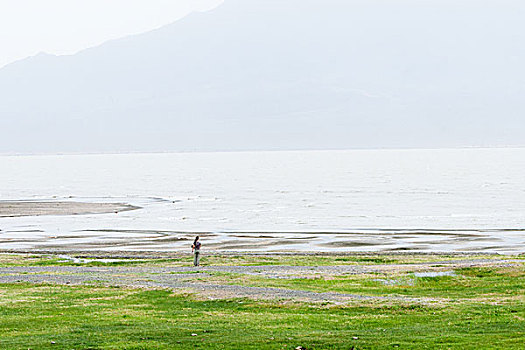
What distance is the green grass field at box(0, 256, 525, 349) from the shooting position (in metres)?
29.2

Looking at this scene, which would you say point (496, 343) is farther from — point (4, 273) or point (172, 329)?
point (4, 273)

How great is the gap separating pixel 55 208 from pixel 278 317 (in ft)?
380

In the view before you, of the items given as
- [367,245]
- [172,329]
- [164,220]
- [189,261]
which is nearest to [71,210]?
[164,220]

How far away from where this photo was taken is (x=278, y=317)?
35062mm

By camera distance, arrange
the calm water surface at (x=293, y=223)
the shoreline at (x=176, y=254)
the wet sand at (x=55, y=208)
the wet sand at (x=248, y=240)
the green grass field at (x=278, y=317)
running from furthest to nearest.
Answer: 1. the wet sand at (x=55, y=208)
2. the calm water surface at (x=293, y=223)
3. the wet sand at (x=248, y=240)
4. the shoreline at (x=176, y=254)
5. the green grass field at (x=278, y=317)

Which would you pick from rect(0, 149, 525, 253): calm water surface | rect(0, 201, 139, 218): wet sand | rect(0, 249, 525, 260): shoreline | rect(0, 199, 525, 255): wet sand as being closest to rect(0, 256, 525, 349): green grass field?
rect(0, 249, 525, 260): shoreline

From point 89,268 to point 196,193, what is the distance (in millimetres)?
136214

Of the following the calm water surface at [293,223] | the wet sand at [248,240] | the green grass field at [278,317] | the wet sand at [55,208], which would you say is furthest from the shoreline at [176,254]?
the wet sand at [55,208]

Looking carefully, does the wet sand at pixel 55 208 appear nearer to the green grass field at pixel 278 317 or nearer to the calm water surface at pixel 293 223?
the calm water surface at pixel 293 223

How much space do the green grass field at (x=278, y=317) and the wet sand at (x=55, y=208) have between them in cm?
8946

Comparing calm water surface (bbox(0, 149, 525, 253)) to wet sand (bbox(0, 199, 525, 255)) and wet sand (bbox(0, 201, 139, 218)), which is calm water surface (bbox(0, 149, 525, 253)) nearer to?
wet sand (bbox(0, 199, 525, 255))

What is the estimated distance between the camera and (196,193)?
19500 centimetres

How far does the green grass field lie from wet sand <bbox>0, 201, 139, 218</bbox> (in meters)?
89.5

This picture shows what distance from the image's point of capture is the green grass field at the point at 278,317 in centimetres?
2917
